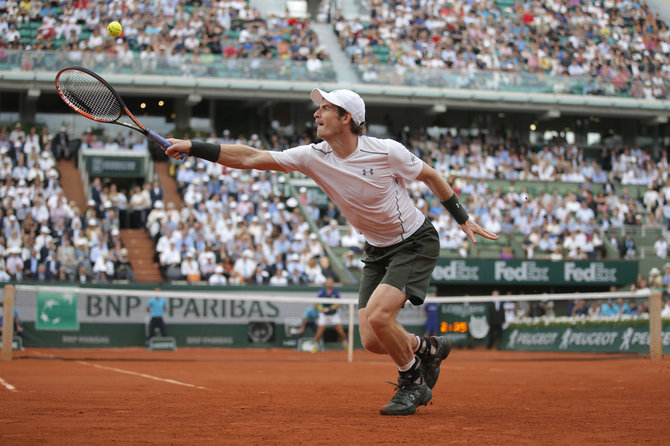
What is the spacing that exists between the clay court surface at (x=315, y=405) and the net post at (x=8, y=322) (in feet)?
1.91

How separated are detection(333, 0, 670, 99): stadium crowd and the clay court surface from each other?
17.0 metres

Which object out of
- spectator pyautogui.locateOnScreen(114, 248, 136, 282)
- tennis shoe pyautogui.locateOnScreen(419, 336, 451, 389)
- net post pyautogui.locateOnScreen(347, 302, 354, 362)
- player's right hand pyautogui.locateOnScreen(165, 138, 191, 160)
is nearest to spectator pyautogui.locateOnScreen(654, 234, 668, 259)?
net post pyautogui.locateOnScreen(347, 302, 354, 362)

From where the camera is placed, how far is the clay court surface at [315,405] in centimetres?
568

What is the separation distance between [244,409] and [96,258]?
50.1ft

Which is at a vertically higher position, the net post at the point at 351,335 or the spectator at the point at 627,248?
the spectator at the point at 627,248

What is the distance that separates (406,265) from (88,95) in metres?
3.03

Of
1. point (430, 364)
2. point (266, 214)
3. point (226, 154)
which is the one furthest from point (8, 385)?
point (266, 214)

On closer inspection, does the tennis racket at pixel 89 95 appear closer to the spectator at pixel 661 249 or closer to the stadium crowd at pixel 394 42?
the stadium crowd at pixel 394 42

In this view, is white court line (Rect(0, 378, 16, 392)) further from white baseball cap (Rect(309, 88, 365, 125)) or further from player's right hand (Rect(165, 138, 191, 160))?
white baseball cap (Rect(309, 88, 365, 125))

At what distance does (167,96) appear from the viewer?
29.6 metres

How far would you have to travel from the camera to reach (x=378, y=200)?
7.03m

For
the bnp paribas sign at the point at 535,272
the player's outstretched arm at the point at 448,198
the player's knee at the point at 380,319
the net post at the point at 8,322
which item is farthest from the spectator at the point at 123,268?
the player's knee at the point at 380,319

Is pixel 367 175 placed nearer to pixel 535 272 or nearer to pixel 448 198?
pixel 448 198

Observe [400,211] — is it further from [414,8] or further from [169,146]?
[414,8]
